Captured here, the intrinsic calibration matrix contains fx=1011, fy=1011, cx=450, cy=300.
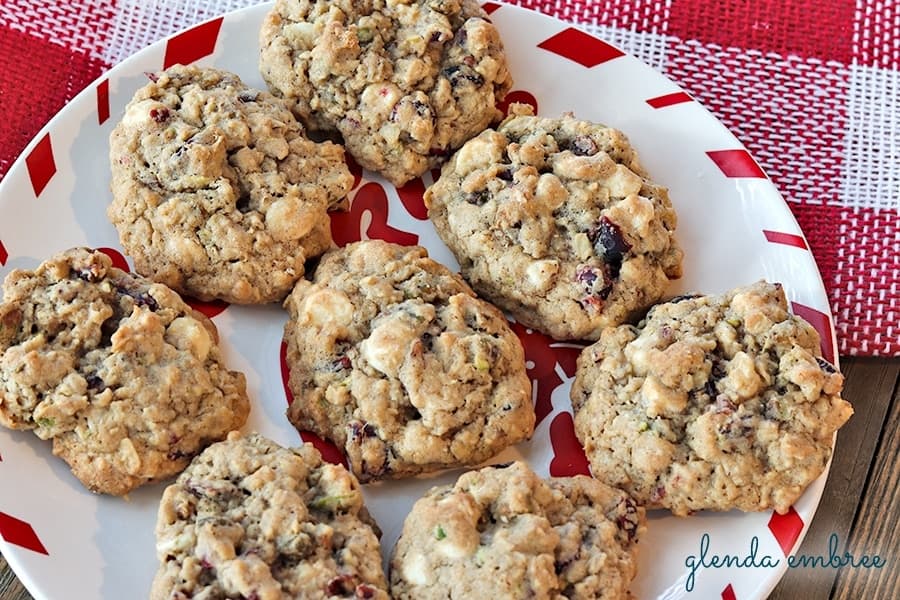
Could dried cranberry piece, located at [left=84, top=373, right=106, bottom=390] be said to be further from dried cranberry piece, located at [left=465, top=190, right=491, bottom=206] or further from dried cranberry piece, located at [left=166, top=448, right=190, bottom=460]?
dried cranberry piece, located at [left=465, top=190, right=491, bottom=206]

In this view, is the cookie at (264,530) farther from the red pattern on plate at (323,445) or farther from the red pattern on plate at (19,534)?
the red pattern on plate at (19,534)

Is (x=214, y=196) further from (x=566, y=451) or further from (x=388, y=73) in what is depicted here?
(x=566, y=451)

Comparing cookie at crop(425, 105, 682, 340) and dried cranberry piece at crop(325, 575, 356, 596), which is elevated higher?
cookie at crop(425, 105, 682, 340)

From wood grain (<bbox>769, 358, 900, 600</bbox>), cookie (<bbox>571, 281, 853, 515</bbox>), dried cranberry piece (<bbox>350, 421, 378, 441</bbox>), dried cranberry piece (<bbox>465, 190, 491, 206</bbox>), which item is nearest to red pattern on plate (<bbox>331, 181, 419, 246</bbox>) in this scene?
dried cranberry piece (<bbox>465, 190, 491, 206</bbox>)

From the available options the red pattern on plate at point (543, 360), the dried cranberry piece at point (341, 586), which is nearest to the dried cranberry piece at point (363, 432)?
the dried cranberry piece at point (341, 586)

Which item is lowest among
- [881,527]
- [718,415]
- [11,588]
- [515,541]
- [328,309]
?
[11,588]

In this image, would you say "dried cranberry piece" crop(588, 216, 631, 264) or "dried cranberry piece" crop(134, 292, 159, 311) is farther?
"dried cranberry piece" crop(588, 216, 631, 264)

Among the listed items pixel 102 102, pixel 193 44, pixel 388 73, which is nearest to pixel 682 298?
pixel 388 73
